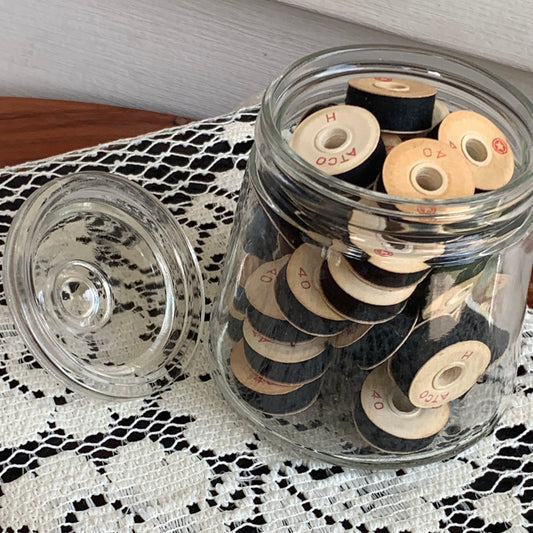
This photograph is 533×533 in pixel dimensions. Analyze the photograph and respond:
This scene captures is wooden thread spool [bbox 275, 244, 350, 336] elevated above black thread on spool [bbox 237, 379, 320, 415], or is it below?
above

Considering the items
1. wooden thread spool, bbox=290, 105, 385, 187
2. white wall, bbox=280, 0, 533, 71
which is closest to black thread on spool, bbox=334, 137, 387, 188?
wooden thread spool, bbox=290, 105, 385, 187

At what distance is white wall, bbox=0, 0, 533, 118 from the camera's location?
2.22 feet

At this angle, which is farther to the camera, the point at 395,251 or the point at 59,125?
the point at 59,125

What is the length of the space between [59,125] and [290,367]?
0.32m

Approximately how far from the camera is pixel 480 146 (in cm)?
40

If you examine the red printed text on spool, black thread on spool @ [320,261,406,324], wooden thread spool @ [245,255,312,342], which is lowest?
wooden thread spool @ [245,255,312,342]

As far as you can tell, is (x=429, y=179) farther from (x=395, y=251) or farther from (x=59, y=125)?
(x=59, y=125)

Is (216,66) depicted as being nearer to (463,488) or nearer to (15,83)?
(15,83)

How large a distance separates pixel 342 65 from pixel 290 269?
0.13 m

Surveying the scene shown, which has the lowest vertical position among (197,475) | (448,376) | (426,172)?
(197,475)

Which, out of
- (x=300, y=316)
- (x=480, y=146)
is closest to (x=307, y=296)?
(x=300, y=316)

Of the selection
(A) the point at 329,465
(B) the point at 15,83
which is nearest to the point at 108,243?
(A) the point at 329,465

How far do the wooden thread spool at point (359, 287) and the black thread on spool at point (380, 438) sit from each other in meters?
0.07

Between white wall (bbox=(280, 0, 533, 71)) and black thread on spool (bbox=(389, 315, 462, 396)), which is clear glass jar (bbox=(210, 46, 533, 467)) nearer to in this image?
black thread on spool (bbox=(389, 315, 462, 396))
